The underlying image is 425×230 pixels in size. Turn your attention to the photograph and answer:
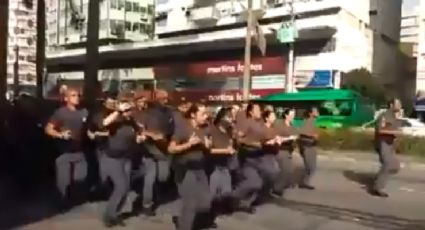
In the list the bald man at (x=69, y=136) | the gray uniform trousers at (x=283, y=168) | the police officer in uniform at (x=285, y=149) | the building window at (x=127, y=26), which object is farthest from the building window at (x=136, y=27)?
the bald man at (x=69, y=136)

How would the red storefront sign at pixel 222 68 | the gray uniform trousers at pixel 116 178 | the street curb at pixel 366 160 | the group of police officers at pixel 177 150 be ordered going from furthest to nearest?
the red storefront sign at pixel 222 68
the street curb at pixel 366 160
the gray uniform trousers at pixel 116 178
the group of police officers at pixel 177 150

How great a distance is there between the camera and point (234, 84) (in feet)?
198

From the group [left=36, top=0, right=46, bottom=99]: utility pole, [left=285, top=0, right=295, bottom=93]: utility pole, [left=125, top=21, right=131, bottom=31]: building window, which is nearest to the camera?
[left=36, top=0, right=46, bottom=99]: utility pole

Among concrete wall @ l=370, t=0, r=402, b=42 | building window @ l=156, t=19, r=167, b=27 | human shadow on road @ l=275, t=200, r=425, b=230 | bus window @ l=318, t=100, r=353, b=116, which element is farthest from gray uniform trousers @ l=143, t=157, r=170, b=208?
building window @ l=156, t=19, r=167, b=27

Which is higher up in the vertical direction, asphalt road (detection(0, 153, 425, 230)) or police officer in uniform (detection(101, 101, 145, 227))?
police officer in uniform (detection(101, 101, 145, 227))

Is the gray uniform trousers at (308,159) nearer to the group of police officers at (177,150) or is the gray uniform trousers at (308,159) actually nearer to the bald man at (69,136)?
the group of police officers at (177,150)

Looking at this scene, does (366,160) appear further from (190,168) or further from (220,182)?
(190,168)

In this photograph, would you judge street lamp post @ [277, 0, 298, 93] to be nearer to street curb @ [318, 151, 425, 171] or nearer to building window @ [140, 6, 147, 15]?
street curb @ [318, 151, 425, 171]

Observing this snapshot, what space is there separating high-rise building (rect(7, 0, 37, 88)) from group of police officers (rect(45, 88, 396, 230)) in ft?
66.7

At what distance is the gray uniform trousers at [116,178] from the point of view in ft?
30.9

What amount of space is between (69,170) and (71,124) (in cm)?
58

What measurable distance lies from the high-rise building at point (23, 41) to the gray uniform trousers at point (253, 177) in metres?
20.6

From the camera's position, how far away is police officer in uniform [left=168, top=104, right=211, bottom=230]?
A: 8.39 meters

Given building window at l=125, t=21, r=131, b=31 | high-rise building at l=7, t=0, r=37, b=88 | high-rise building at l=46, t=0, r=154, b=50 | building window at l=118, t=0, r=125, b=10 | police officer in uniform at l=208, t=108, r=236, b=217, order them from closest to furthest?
police officer in uniform at l=208, t=108, r=236, b=217
high-rise building at l=7, t=0, r=37, b=88
high-rise building at l=46, t=0, r=154, b=50
building window at l=118, t=0, r=125, b=10
building window at l=125, t=21, r=131, b=31
